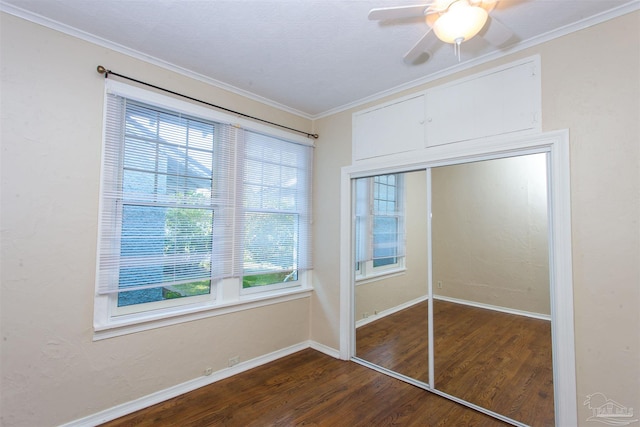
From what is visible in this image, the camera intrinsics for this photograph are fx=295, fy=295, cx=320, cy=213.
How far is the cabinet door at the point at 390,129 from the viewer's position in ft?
9.07

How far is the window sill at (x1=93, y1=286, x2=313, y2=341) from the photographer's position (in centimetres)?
221

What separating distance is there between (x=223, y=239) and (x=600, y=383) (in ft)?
9.75

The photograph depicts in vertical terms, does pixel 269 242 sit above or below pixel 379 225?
below

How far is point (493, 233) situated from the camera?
2.43 metres

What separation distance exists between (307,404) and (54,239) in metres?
2.25

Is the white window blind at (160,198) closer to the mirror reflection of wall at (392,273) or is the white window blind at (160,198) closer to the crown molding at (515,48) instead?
the mirror reflection of wall at (392,273)

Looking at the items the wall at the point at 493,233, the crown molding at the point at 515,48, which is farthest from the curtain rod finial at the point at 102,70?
the wall at the point at 493,233

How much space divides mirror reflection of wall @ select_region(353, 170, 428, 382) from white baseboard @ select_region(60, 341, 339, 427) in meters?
0.60

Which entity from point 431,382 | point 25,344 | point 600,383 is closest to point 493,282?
point 600,383

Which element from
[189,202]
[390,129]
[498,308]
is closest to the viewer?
[498,308]

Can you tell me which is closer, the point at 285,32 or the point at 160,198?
the point at 285,32

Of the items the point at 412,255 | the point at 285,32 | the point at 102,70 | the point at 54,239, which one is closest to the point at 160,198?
the point at 54,239

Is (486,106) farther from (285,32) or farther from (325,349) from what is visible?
(325,349)

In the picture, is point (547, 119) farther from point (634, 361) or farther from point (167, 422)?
point (167, 422)
